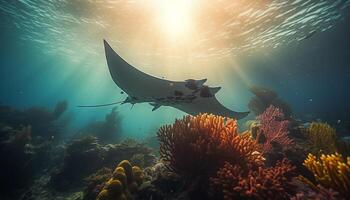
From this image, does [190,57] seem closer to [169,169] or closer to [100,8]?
[100,8]

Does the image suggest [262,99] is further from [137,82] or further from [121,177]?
[121,177]

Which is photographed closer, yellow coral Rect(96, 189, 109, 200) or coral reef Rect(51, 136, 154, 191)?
yellow coral Rect(96, 189, 109, 200)

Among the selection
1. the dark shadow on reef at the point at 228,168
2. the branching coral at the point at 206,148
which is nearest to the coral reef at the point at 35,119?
the dark shadow on reef at the point at 228,168

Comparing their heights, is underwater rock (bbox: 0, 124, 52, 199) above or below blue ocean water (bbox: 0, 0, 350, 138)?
below

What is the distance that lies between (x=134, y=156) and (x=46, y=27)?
76.3ft

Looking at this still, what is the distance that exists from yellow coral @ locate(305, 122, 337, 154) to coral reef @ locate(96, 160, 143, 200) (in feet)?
15.8

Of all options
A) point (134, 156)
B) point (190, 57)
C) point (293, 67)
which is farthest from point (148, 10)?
point (293, 67)

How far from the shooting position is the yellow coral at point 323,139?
6504mm

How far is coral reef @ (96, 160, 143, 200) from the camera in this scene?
5047 mm

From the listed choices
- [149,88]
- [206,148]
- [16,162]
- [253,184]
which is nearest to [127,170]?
[206,148]

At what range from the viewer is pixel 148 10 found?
19.2 meters

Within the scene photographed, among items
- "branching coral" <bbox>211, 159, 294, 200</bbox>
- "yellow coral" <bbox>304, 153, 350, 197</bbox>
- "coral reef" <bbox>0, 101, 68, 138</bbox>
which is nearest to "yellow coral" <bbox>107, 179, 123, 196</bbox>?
"branching coral" <bbox>211, 159, 294, 200</bbox>

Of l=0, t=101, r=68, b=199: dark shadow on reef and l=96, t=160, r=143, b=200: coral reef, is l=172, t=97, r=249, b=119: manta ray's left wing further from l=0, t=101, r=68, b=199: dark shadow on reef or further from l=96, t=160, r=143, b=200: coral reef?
l=0, t=101, r=68, b=199: dark shadow on reef

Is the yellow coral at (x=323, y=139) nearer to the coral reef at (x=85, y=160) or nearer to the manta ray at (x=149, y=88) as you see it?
the manta ray at (x=149, y=88)
